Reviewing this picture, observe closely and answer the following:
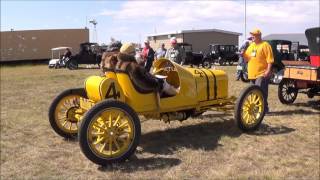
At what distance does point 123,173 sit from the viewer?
18.3 ft

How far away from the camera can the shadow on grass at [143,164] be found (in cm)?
572

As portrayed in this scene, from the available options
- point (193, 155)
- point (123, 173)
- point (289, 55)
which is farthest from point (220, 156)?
point (289, 55)

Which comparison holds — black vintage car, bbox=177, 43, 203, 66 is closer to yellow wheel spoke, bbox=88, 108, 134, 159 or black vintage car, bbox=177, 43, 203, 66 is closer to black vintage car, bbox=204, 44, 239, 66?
black vintage car, bbox=204, 44, 239, 66

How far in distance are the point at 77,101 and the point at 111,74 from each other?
1151mm

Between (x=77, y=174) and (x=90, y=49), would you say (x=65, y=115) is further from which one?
(x=90, y=49)

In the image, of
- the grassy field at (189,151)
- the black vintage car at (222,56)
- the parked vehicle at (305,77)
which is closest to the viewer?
the grassy field at (189,151)

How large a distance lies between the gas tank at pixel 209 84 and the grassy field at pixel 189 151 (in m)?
0.62

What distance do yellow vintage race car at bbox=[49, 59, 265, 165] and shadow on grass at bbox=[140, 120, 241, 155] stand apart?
33 cm

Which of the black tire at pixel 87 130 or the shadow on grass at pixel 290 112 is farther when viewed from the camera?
the shadow on grass at pixel 290 112

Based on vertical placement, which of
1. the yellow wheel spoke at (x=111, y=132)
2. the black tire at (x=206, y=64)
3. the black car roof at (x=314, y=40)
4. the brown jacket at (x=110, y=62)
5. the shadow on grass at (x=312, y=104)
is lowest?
the shadow on grass at (x=312, y=104)

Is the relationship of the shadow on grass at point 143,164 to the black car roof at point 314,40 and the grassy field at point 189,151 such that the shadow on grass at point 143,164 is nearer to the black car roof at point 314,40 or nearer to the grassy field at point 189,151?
the grassy field at point 189,151

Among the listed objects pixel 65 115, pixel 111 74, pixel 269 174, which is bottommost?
pixel 269 174

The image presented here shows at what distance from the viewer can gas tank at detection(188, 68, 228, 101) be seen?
24.1 feet

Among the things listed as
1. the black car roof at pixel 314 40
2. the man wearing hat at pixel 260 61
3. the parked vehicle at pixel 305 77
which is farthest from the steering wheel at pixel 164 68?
the black car roof at pixel 314 40
